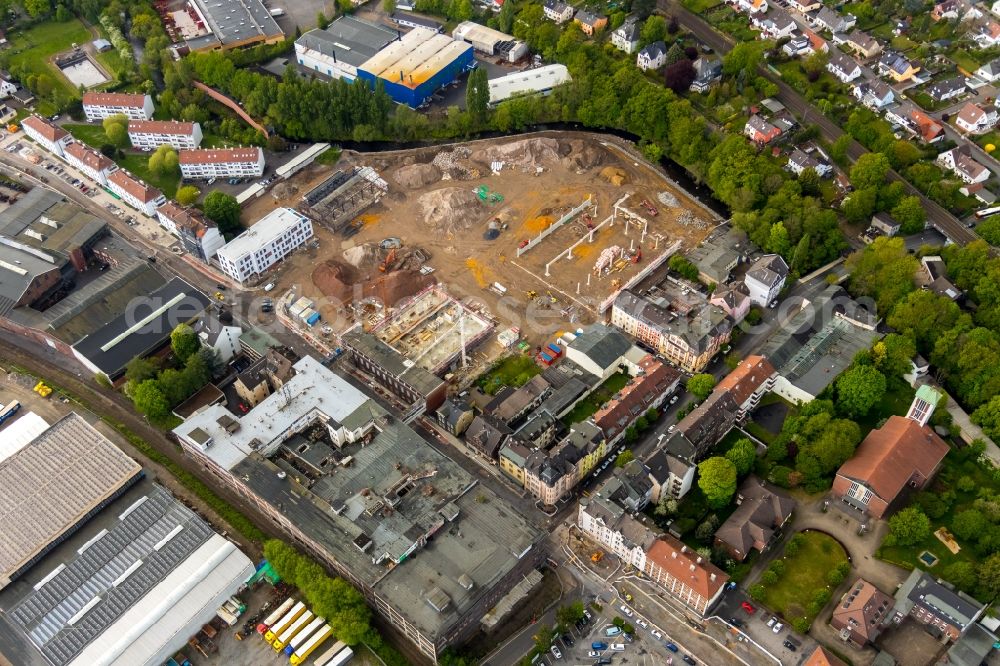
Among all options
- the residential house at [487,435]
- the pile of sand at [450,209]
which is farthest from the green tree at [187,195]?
the residential house at [487,435]

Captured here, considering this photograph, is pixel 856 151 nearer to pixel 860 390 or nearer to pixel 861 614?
pixel 860 390

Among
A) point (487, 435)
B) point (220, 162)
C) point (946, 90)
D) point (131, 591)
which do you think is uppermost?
point (946, 90)

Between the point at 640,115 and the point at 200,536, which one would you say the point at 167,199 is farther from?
the point at 640,115

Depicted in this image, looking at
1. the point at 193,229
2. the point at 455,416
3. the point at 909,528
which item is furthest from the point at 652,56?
the point at 909,528

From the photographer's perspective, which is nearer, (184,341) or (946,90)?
(184,341)

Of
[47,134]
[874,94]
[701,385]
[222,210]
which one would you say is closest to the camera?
[701,385]

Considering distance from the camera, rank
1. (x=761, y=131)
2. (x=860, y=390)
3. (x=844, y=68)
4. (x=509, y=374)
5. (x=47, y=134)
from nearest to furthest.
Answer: (x=860, y=390)
(x=509, y=374)
(x=761, y=131)
(x=47, y=134)
(x=844, y=68)

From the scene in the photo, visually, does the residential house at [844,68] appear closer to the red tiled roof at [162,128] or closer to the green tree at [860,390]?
the green tree at [860,390]

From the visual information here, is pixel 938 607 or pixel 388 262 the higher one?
pixel 938 607
